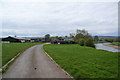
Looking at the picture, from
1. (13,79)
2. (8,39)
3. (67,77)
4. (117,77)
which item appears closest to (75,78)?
(67,77)

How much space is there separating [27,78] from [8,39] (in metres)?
67.0

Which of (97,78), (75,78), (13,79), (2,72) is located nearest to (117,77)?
(97,78)

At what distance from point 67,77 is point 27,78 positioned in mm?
1912

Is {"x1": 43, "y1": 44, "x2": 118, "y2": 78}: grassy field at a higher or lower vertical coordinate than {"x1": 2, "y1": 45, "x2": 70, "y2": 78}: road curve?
higher

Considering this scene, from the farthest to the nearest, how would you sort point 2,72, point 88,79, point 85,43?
point 85,43 → point 2,72 → point 88,79

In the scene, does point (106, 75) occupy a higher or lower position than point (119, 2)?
lower

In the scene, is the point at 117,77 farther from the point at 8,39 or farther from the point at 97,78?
the point at 8,39

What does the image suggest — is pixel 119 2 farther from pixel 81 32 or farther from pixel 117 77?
pixel 81 32

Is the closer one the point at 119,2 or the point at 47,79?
the point at 47,79

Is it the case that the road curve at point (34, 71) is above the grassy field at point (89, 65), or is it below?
below

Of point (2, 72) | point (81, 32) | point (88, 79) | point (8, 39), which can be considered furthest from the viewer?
point (81, 32)

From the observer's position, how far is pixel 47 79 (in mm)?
5254

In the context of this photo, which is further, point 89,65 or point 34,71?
point 89,65

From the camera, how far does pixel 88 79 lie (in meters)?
5.14
